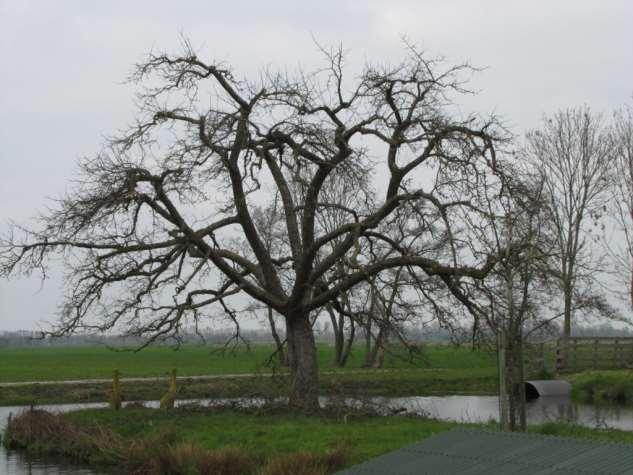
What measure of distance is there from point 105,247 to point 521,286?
35.8 ft

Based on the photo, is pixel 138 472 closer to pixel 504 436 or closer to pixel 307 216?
pixel 307 216

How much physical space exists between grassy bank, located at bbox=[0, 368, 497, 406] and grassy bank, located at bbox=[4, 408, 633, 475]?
6174 mm

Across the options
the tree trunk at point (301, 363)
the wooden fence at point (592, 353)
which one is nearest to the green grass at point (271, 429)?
the tree trunk at point (301, 363)

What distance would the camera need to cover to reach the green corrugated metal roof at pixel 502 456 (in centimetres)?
895

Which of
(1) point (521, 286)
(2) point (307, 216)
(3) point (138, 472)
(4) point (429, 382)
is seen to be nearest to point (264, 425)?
(3) point (138, 472)

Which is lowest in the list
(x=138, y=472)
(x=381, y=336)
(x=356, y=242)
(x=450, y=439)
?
(x=138, y=472)

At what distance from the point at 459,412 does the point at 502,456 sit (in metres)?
20.1

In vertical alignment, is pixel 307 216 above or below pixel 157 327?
above

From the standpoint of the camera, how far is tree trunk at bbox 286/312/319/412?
25.0 metres

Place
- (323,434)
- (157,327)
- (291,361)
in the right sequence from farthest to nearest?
(291,361) < (157,327) < (323,434)

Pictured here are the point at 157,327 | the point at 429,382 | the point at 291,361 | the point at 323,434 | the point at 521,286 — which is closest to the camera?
the point at 521,286

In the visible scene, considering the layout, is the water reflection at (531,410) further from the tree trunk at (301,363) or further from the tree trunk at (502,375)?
the tree trunk at (502,375)

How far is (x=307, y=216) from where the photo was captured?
2439 centimetres

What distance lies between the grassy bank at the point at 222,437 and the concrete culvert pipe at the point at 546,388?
521 inches
